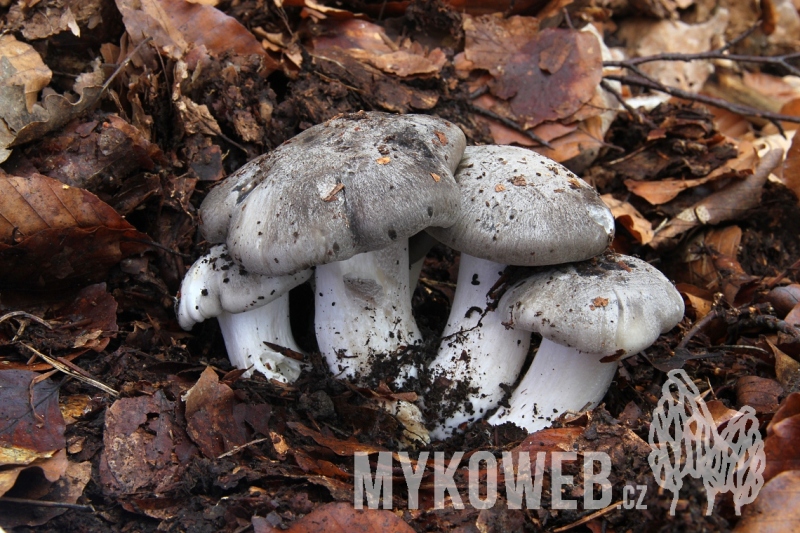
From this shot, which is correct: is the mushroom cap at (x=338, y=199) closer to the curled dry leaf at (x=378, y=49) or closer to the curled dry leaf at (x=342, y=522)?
the curled dry leaf at (x=342, y=522)

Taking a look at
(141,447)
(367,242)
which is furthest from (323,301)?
(141,447)

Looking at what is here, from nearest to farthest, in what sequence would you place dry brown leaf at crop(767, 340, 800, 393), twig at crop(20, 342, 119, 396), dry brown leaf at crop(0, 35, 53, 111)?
twig at crop(20, 342, 119, 396)
dry brown leaf at crop(767, 340, 800, 393)
dry brown leaf at crop(0, 35, 53, 111)

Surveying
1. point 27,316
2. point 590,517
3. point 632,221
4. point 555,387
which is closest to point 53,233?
point 27,316

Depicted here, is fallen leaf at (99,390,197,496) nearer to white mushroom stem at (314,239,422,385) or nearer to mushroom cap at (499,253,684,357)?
white mushroom stem at (314,239,422,385)

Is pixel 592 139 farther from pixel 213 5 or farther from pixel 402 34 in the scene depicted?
pixel 213 5

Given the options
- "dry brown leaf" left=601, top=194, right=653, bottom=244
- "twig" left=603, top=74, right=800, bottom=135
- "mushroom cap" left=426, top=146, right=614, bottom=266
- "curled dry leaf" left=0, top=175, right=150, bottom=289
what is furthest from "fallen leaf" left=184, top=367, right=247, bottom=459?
"twig" left=603, top=74, right=800, bottom=135

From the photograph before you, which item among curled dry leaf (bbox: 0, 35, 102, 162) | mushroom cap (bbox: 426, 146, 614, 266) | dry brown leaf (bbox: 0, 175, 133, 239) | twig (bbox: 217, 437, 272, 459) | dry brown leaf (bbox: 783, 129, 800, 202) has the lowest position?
dry brown leaf (bbox: 783, 129, 800, 202)

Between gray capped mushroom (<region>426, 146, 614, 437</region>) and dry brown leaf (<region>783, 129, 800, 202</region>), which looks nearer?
gray capped mushroom (<region>426, 146, 614, 437</region>)

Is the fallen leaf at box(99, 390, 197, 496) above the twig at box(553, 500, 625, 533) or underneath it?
above

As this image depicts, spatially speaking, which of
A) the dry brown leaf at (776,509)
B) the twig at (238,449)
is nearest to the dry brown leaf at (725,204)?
the dry brown leaf at (776,509)
